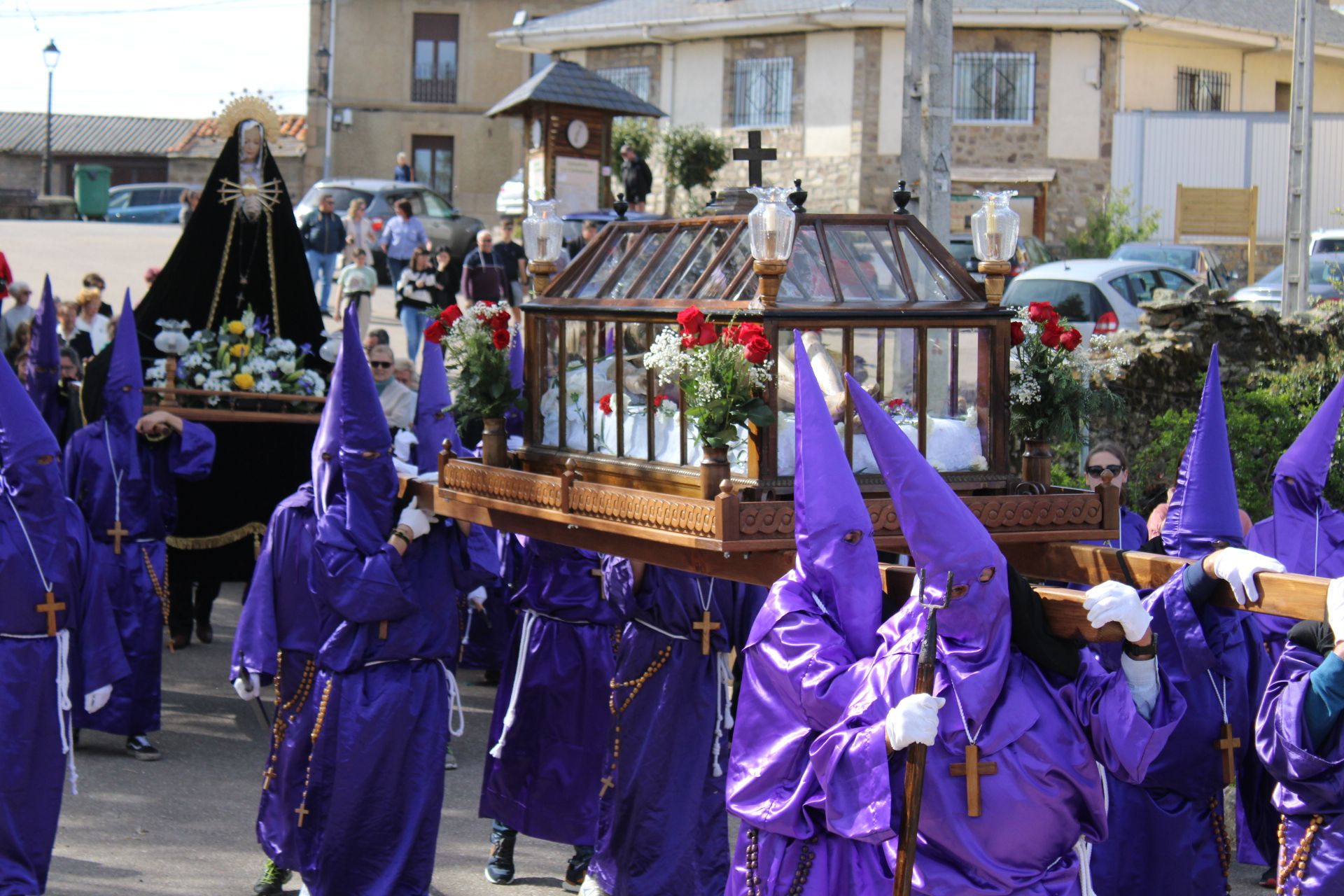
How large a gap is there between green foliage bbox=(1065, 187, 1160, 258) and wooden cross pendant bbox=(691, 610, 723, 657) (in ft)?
61.0

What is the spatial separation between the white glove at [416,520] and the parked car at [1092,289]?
10331mm

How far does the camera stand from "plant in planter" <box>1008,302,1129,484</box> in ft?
18.1

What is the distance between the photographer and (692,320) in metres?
5.07

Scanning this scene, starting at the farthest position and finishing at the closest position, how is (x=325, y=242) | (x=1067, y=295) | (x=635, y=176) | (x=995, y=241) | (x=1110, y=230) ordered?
(x=1110, y=230)
(x=635, y=176)
(x=325, y=242)
(x=1067, y=295)
(x=995, y=241)

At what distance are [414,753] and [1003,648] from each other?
9.22 feet

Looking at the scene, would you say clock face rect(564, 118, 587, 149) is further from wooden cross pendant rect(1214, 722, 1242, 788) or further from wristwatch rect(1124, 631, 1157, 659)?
wristwatch rect(1124, 631, 1157, 659)

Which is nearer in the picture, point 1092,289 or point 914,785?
point 914,785

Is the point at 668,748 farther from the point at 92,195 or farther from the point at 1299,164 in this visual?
the point at 92,195

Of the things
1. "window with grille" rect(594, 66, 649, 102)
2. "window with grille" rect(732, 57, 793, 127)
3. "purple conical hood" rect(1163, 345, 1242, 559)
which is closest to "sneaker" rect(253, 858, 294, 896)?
"purple conical hood" rect(1163, 345, 1242, 559)

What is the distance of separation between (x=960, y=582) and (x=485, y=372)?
290cm

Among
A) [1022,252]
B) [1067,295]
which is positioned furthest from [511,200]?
[1067,295]

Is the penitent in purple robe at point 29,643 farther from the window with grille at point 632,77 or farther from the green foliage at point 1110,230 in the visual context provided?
the window with grille at point 632,77

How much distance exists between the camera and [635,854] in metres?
6.28

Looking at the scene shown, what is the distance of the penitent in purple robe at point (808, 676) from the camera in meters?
4.06
